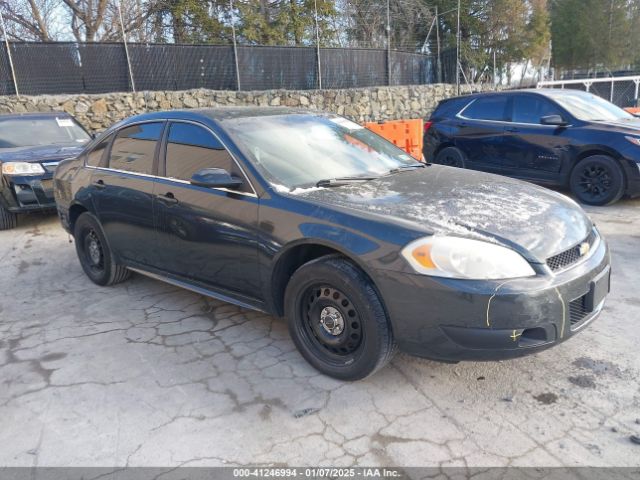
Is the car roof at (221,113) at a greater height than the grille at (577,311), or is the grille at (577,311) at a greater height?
the car roof at (221,113)

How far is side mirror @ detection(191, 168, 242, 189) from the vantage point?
3365 mm

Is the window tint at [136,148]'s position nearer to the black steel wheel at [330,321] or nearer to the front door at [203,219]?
the front door at [203,219]

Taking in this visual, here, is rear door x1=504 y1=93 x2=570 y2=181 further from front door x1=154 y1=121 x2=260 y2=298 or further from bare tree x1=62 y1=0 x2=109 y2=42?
bare tree x1=62 y1=0 x2=109 y2=42


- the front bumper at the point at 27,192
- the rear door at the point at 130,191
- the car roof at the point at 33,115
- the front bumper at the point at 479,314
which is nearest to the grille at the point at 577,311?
the front bumper at the point at 479,314

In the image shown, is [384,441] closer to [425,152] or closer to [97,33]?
[425,152]

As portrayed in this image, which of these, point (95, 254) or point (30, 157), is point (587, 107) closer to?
point (95, 254)

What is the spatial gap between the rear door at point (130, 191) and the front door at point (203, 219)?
0.18 meters

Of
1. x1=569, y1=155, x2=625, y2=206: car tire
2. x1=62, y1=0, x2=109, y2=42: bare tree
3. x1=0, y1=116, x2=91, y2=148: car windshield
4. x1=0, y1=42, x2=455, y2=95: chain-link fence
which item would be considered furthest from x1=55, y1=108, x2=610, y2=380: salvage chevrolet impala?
x1=62, y1=0, x2=109, y2=42: bare tree

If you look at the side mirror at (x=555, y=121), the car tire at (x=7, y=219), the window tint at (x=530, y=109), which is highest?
the window tint at (x=530, y=109)

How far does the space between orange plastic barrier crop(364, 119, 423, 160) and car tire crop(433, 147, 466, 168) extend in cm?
93

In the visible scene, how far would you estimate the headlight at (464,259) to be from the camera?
2.60 metres

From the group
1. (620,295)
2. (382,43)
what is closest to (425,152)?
(620,295)

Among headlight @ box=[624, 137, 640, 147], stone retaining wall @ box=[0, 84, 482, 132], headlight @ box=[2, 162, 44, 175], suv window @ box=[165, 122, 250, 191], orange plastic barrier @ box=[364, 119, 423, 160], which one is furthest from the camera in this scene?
stone retaining wall @ box=[0, 84, 482, 132]

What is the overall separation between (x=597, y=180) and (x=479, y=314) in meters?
5.59
